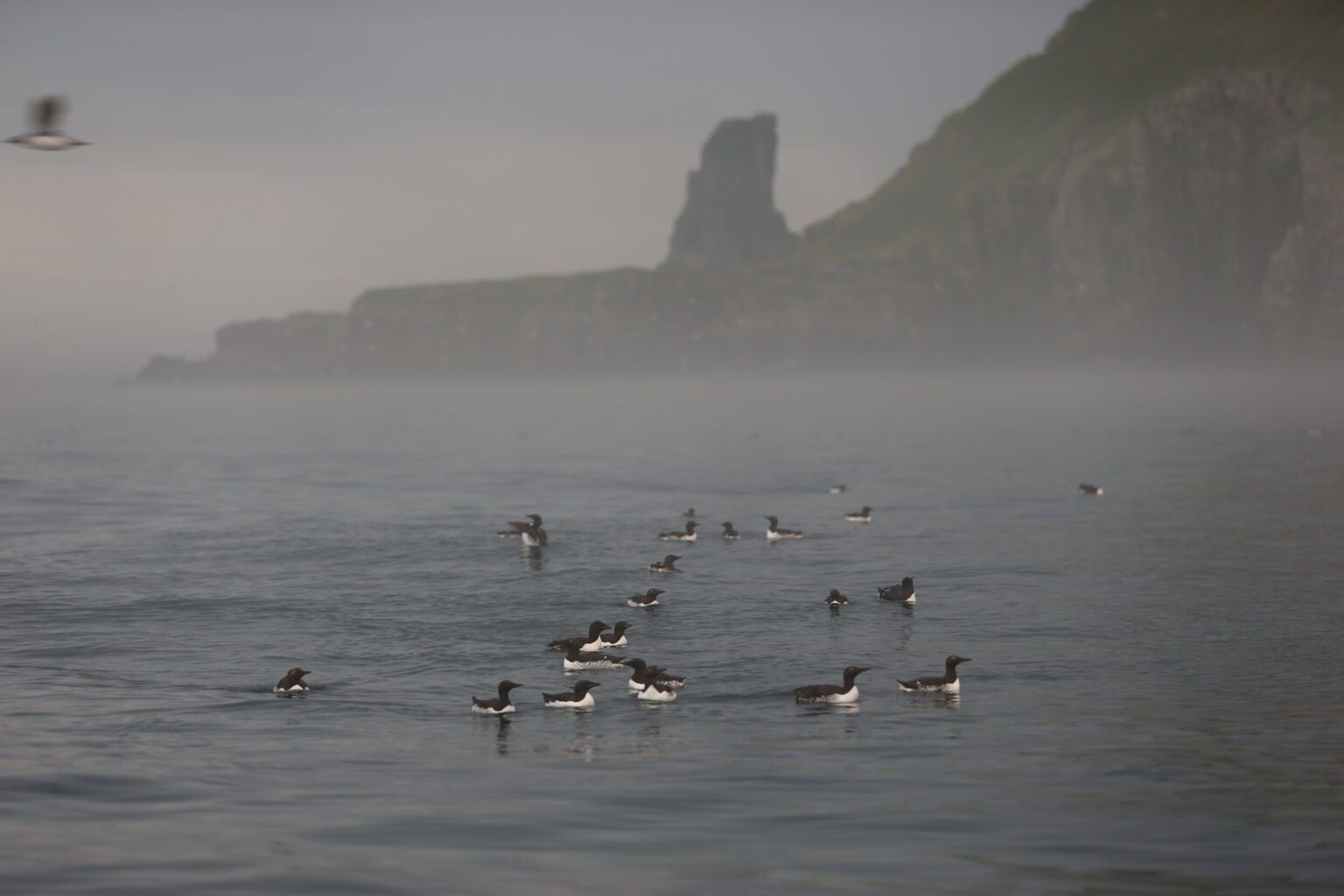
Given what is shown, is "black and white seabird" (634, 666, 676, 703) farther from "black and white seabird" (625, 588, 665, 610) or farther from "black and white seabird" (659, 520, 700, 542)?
"black and white seabird" (659, 520, 700, 542)

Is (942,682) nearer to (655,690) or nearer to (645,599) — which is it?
(655,690)

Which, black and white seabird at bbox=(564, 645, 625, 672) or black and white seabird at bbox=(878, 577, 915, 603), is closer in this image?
black and white seabird at bbox=(564, 645, 625, 672)

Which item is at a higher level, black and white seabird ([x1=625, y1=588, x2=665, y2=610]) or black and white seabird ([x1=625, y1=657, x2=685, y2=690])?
black and white seabird ([x1=625, y1=588, x2=665, y2=610])

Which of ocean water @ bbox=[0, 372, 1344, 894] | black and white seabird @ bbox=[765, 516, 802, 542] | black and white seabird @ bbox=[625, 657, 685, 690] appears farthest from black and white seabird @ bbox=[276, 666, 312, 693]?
black and white seabird @ bbox=[765, 516, 802, 542]

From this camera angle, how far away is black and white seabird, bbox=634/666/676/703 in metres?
28.4

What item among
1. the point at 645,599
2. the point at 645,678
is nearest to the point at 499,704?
the point at 645,678

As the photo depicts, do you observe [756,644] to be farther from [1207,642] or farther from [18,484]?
[18,484]

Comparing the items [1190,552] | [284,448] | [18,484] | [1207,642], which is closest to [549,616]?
[1207,642]

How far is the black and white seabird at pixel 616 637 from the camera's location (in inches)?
1331

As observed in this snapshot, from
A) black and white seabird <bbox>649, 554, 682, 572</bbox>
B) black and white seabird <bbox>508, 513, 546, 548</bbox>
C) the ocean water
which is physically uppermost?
black and white seabird <bbox>508, 513, 546, 548</bbox>

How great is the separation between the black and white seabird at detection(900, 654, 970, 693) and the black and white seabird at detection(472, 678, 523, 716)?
7877 mm

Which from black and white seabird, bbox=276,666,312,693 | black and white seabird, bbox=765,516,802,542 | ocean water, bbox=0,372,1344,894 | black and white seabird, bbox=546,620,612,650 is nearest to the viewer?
ocean water, bbox=0,372,1344,894

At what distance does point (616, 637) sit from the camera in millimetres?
33969

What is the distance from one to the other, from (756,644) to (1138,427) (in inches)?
3817
